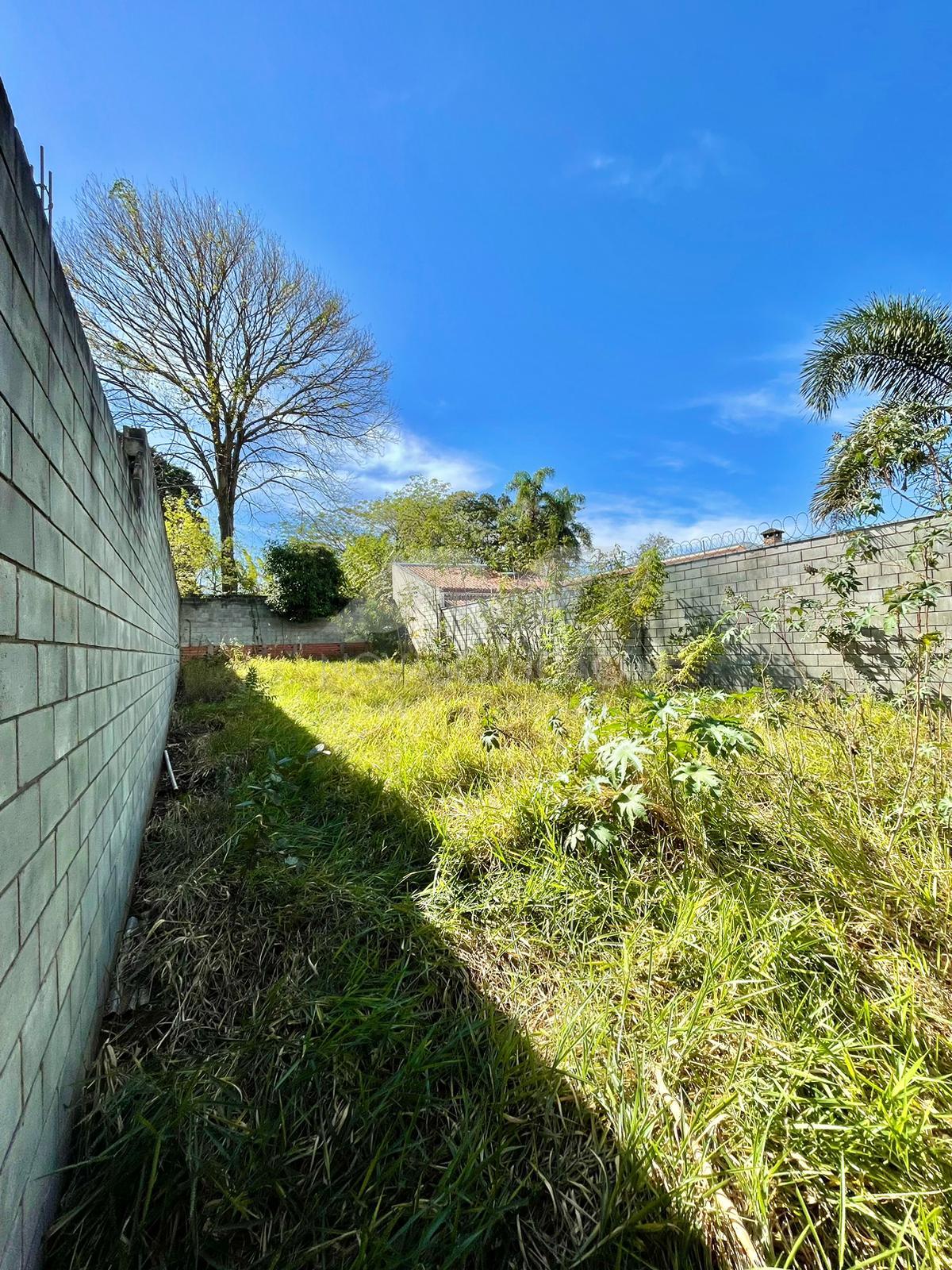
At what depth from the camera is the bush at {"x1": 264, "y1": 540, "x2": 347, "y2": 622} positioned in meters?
13.7

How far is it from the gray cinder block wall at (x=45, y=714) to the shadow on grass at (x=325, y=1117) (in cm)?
14

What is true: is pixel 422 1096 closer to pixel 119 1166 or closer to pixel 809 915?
pixel 119 1166

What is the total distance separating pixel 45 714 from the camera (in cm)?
87

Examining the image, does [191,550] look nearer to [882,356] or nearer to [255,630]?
[255,630]

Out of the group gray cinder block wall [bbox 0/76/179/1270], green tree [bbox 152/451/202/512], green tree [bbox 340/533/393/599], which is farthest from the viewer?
green tree [bbox 152/451/202/512]

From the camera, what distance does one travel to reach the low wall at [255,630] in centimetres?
1303

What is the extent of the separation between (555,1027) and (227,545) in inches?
608

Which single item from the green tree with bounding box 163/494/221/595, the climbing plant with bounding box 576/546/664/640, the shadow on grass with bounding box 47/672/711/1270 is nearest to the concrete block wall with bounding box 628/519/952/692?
the climbing plant with bounding box 576/546/664/640

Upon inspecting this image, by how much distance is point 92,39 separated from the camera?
14.8 ft

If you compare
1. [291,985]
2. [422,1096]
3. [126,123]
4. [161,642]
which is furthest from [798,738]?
[126,123]

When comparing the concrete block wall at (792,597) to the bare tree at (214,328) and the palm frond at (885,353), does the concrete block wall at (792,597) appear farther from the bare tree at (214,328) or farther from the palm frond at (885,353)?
the bare tree at (214,328)

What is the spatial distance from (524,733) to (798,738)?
1.60 m

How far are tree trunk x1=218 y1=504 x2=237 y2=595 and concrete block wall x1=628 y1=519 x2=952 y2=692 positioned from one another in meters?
12.5

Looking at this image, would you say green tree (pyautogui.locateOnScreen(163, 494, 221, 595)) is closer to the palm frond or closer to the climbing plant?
the climbing plant
